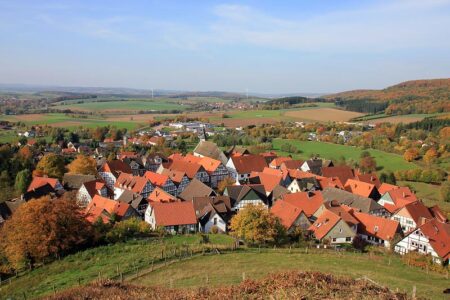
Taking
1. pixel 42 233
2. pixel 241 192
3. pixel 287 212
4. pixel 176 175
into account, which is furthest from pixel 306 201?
pixel 42 233

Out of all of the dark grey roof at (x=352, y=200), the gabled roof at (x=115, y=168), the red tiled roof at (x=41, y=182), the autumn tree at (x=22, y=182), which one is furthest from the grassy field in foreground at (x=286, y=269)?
the autumn tree at (x=22, y=182)

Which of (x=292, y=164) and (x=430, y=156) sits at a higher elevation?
(x=430, y=156)

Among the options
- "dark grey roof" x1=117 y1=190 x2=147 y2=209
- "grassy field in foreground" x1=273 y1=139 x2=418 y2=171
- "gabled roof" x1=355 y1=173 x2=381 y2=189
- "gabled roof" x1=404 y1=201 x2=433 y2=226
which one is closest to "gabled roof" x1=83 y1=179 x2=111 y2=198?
"dark grey roof" x1=117 y1=190 x2=147 y2=209

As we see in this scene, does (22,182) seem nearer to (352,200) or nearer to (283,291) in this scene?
(352,200)

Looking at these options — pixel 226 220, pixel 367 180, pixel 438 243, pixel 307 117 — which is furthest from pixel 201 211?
pixel 307 117

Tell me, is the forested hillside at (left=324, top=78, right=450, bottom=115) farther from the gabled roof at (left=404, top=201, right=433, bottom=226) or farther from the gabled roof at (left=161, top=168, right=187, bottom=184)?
the gabled roof at (left=161, top=168, right=187, bottom=184)

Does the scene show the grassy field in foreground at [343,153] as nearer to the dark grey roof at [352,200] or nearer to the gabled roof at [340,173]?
the gabled roof at [340,173]

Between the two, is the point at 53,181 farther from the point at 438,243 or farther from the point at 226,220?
the point at 438,243
